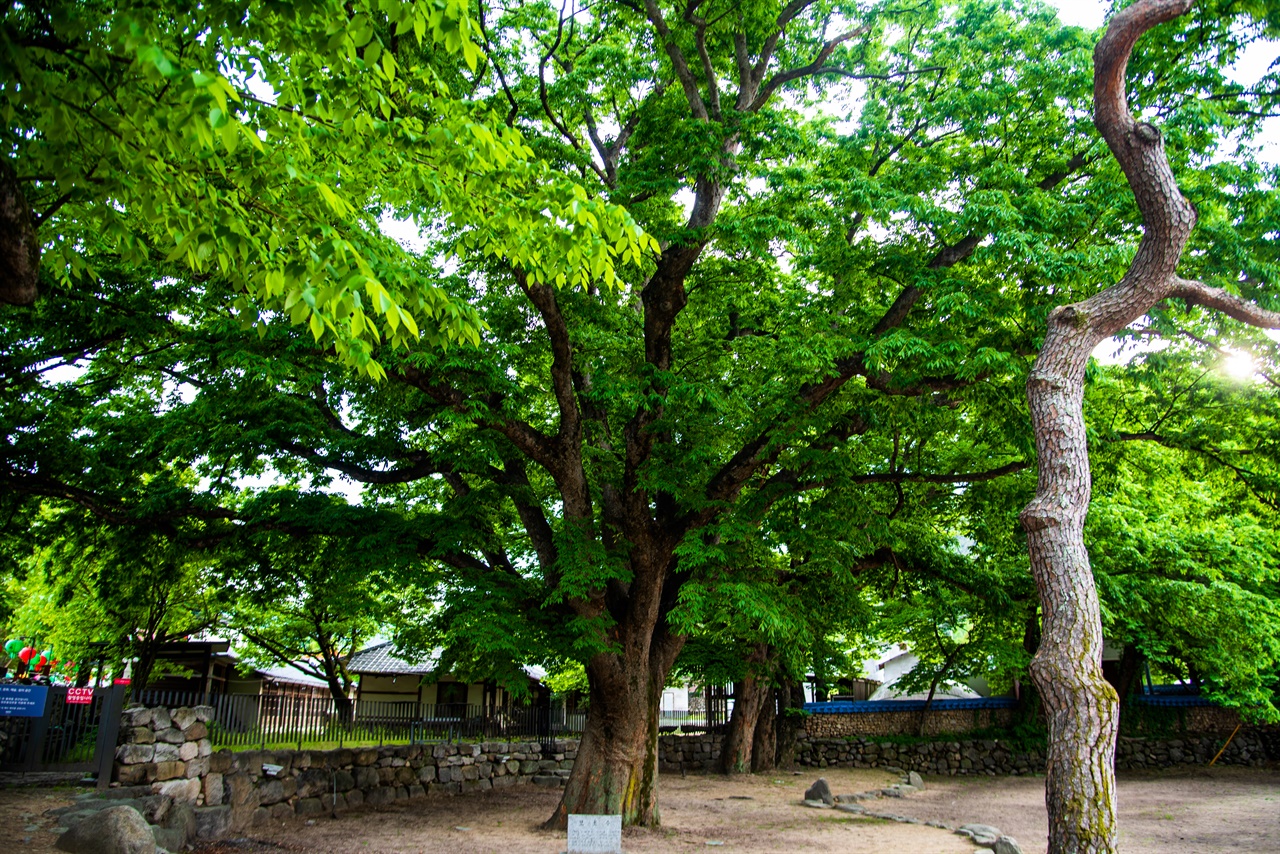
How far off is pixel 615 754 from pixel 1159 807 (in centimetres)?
959

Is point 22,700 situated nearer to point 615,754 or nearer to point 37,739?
point 37,739

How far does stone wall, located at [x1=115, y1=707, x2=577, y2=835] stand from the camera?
8.53 metres

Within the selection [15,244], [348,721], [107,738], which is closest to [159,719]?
[107,738]

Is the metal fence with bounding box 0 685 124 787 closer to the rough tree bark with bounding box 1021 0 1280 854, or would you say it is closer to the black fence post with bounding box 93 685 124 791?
the black fence post with bounding box 93 685 124 791

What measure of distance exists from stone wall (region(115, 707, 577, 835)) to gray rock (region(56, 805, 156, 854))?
1.39m

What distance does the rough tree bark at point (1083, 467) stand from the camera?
4.86 m

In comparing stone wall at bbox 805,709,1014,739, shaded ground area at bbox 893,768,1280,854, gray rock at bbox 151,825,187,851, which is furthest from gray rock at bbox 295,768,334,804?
stone wall at bbox 805,709,1014,739

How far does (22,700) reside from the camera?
410 inches

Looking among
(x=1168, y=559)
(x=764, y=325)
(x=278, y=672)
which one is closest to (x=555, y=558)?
(x=764, y=325)

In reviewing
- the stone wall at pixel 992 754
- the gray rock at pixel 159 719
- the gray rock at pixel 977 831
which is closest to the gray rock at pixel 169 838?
the gray rock at pixel 159 719

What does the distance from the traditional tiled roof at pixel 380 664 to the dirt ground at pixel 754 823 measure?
286 inches

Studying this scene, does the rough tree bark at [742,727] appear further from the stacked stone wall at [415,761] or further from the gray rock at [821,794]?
the gray rock at [821,794]

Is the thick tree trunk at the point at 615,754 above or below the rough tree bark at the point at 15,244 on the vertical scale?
below

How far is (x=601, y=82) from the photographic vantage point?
1041cm
